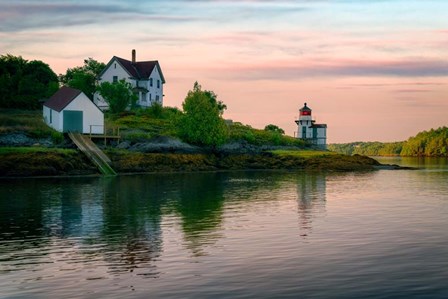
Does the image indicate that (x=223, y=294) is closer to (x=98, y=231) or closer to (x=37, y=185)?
(x=98, y=231)

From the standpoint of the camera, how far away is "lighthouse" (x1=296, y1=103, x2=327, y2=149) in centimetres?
16275

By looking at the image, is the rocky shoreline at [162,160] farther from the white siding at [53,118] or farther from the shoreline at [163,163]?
the white siding at [53,118]

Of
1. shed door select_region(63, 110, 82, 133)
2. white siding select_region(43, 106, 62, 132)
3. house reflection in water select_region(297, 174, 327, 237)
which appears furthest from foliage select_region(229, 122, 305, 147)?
house reflection in water select_region(297, 174, 327, 237)

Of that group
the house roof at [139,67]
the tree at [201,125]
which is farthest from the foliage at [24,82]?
the tree at [201,125]

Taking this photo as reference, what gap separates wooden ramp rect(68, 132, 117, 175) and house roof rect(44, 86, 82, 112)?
16.1ft

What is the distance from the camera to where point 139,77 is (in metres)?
127

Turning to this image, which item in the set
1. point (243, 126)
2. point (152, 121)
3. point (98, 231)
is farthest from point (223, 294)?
point (243, 126)

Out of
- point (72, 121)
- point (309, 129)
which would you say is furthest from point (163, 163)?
point (309, 129)

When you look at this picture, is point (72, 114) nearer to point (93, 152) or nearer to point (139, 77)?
point (93, 152)

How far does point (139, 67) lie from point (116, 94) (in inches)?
647

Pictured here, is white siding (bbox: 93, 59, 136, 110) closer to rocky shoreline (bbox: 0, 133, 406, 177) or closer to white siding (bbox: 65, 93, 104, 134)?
rocky shoreline (bbox: 0, 133, 406, 177)

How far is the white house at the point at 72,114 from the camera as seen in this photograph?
292 feet

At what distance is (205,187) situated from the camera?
62219 mm

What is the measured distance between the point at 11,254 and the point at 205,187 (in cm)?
A: 3763
